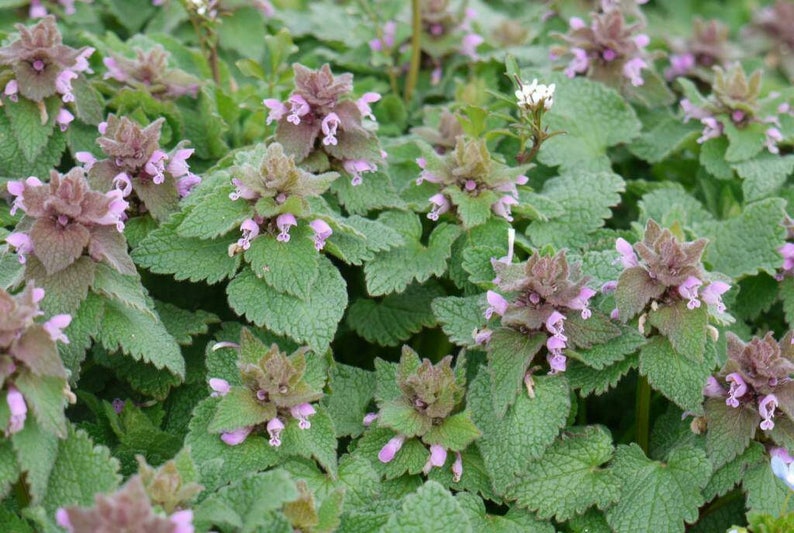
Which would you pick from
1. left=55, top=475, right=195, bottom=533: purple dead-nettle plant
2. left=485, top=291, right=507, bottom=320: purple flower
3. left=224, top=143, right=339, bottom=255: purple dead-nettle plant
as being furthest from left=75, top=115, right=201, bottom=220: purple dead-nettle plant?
left=55, top=475, right=195, bottom=533: purple dead-nettle plant

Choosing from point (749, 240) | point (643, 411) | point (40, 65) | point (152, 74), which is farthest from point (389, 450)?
point (152, 74)

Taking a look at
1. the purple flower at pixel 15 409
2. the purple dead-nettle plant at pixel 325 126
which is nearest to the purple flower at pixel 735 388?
the purple dead-nettle plant at pixel 325 126

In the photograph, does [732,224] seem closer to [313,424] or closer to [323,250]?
[323,250]

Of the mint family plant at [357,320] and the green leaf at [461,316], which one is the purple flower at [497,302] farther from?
the green leaf at [461,316]

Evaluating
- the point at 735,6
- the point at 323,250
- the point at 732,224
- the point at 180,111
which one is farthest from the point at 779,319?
the point at 735,6

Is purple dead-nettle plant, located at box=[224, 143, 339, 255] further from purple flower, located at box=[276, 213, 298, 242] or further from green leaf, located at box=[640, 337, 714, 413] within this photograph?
green leaf, located at box=[640, 337, 714, 413]
